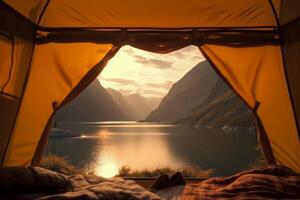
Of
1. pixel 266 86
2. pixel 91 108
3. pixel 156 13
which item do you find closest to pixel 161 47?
pixel 156 13

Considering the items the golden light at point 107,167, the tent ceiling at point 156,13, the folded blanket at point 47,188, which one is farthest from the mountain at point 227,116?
the folded blanket at point 47,188

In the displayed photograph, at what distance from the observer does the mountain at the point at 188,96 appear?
13612 centimetres

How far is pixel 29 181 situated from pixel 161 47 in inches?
102

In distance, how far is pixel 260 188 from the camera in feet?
7.97

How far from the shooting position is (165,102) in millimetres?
147000

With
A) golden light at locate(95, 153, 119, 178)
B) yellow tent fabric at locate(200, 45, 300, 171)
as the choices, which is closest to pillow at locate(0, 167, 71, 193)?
yellow tent fabric at locate(200, 45, 300, 171)

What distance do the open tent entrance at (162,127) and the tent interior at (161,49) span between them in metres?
0.28

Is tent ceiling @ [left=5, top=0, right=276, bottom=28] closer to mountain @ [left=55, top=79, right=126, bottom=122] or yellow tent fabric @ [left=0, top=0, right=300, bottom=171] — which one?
yellow tent fabric @ [left=0, top=0, right=300, bottom=171]

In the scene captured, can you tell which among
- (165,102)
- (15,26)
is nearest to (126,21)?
(15,26)

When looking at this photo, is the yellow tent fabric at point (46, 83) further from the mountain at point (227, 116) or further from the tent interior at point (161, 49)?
the mountain at point (227, 116)

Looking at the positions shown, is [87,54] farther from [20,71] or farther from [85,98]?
[85,98]

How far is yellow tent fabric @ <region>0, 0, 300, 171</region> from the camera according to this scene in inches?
159

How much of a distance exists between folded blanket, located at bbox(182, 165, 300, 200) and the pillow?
0.96 meters

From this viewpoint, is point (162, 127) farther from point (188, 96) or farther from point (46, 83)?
point (46, 83)
